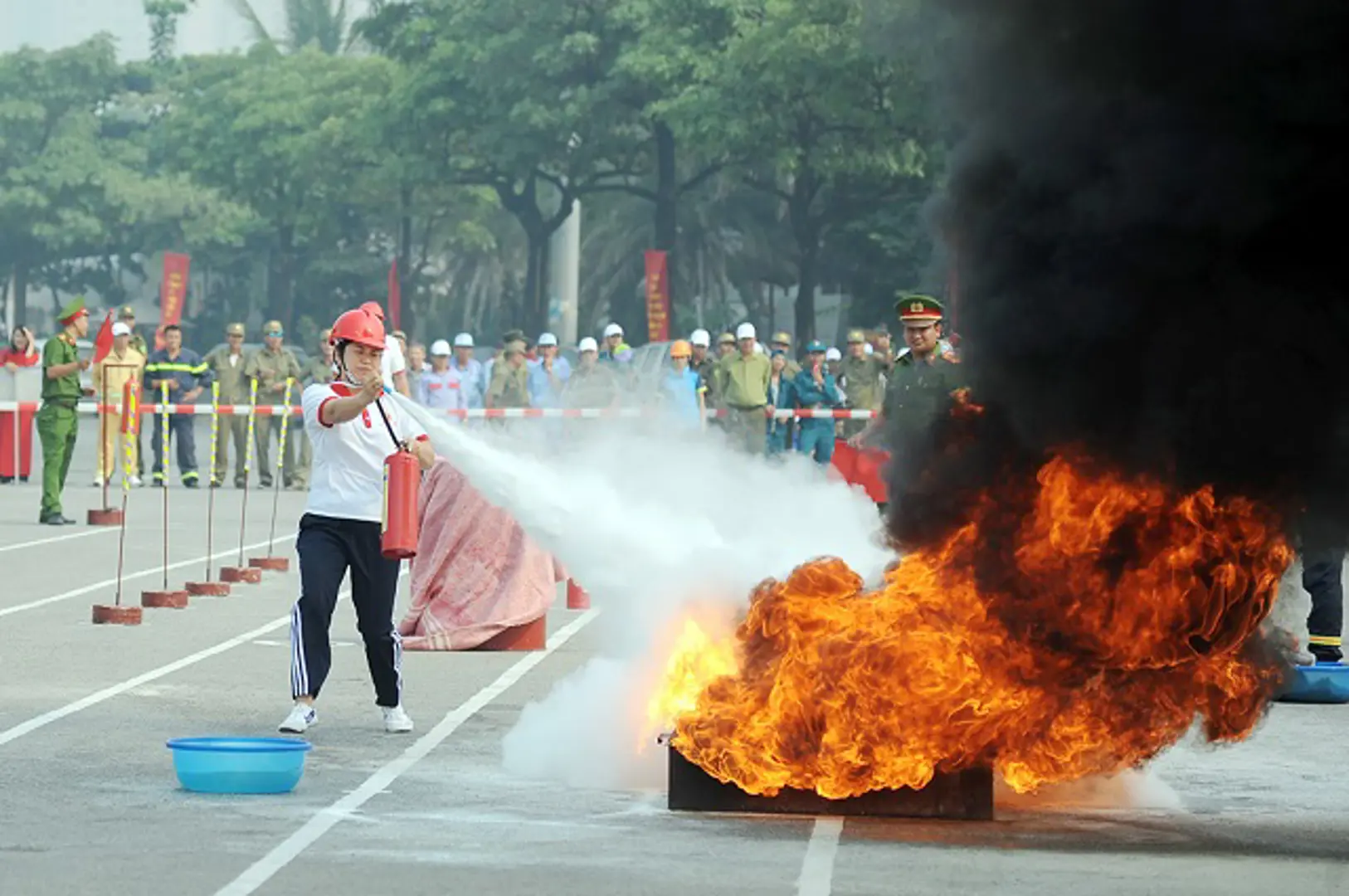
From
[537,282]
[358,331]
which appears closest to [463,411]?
[358,331]

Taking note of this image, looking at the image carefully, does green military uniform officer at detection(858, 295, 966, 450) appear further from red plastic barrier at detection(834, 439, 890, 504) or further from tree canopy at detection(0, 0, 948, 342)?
tree canopy at detection(0, 0, 948, 342)

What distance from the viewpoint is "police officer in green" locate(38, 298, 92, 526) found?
26.8 metres

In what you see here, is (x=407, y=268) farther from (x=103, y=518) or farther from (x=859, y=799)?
(x=859, y=799)

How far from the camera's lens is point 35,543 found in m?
24.4

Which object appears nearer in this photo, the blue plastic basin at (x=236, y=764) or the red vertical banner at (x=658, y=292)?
the blue plastic basin at (x=236, y=764)

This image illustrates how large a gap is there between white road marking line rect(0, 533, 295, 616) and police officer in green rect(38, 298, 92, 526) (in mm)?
2245

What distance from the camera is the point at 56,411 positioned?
89.2ft

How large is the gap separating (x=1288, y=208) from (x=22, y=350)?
95.0 feet

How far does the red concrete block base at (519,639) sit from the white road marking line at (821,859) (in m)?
6.76

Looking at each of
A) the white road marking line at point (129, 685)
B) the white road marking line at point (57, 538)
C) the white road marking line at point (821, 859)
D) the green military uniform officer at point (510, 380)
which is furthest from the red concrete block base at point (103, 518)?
the white road marking line at point (821, 859)

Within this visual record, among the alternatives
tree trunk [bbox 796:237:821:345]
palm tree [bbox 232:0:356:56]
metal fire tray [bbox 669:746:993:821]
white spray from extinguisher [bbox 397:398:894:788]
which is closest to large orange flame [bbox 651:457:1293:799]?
metal fire tray [bbox 669:746:993:821]

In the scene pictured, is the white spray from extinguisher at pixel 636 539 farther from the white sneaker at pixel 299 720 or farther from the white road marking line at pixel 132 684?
the white road marking line at pixel 132 684

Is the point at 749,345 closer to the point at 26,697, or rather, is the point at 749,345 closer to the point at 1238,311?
the point at 26,697

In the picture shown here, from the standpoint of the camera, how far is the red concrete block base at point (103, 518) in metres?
27.1
